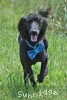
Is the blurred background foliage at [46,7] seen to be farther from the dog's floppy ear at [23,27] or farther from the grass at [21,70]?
the dog's floppy ear at [23,27]

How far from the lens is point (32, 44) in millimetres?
6512

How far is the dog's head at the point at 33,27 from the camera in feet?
20.2

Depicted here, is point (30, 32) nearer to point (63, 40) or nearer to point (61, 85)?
point (61, 85)

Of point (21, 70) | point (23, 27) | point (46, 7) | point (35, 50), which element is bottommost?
point (21, 70)

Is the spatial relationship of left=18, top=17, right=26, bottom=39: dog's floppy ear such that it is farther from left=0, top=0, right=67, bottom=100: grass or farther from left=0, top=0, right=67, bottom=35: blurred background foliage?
left=0, top=0, right=67, bottom=35: blurred background foliage

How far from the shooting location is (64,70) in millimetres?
7316

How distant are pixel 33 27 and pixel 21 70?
1.17 meters

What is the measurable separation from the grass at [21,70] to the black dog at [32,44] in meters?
0.19

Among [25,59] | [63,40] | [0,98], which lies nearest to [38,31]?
[25,59]

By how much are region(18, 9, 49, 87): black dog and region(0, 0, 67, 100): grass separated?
0.19 metres

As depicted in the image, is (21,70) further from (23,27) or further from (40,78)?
(23,27)

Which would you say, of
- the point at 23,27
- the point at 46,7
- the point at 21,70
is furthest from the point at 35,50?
the point at 46,7

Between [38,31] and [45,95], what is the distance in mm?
871

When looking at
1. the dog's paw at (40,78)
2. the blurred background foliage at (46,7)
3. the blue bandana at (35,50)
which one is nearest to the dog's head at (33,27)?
the blue bandana at (35,50)
